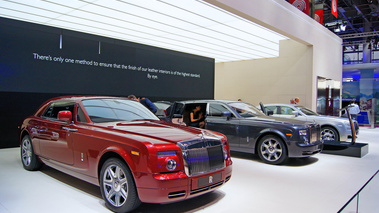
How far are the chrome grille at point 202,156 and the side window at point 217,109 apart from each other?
3477 millimetres

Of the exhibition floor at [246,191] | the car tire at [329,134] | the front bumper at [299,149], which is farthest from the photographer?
the car tire at [329,134]

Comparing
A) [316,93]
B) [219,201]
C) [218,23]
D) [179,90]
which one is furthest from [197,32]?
[219,201]

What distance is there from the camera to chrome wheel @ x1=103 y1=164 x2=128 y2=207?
338cm

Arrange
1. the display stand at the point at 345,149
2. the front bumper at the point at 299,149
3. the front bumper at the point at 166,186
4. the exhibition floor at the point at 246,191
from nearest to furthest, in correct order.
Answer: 1. the front bumper at the point at 166,186
2. the exhibition floor at the point at 246,191
3. the front bumper at the point at 299,149
4. the display stand at the point at 345,149

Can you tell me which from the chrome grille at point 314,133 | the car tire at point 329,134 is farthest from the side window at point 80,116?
the car tire at point 329,134

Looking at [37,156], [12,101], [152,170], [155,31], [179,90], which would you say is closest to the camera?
[152,170]

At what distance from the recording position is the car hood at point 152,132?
3.47m

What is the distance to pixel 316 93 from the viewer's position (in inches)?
556

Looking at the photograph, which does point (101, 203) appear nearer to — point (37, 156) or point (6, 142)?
point (37, 156)

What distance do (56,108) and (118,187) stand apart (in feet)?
7.61

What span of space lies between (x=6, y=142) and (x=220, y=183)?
6.93 m

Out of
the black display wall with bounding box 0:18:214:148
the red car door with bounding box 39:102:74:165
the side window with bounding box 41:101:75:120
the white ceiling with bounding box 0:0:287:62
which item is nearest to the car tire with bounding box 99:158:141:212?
the red car door with bounding box 39:102:74:165

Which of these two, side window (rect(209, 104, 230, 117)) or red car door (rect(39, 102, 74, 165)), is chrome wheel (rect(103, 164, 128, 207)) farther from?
side window (rect(209, 104, 230, 117))

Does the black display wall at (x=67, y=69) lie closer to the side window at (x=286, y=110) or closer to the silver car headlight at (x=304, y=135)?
the side window at (x=286, y=110)
